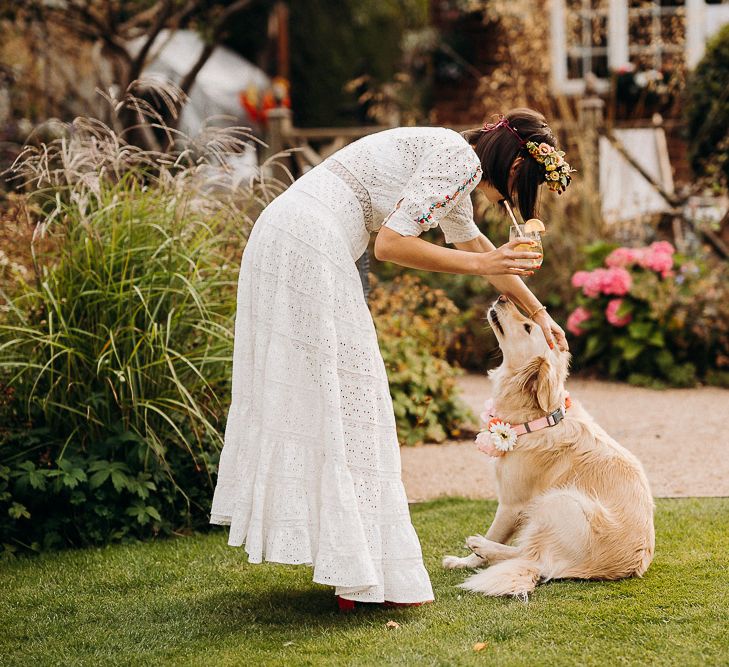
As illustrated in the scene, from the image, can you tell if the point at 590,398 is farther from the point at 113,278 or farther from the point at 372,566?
the point at 372,566

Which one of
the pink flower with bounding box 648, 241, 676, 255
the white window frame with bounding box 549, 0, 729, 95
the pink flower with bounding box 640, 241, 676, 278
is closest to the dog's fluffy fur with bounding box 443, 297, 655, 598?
the pink flower with bounding box 640, 241, 676, 278

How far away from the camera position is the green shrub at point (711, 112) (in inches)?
339

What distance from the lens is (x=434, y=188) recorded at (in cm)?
302

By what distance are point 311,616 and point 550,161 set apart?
1.67 m

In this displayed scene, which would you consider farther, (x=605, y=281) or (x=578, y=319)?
(x=578, y=319)

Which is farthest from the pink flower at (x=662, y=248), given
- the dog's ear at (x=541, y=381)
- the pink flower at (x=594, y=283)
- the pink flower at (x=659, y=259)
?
the dog's ear at (x=541, y=381)

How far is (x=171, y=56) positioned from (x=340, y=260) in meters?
12.0

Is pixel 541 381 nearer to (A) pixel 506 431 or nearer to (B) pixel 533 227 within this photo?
(A) pixel 506 431

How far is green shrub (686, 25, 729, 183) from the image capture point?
8.61 meters

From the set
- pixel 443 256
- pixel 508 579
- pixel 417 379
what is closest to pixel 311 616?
pixel 508 579

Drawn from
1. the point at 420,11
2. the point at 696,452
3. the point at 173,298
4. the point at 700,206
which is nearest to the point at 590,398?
the point at 696,452

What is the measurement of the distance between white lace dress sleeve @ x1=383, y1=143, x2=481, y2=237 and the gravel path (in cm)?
221

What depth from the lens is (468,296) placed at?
827 cm

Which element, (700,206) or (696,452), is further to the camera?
(700,206)
